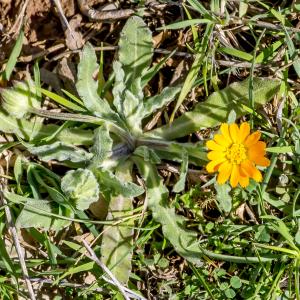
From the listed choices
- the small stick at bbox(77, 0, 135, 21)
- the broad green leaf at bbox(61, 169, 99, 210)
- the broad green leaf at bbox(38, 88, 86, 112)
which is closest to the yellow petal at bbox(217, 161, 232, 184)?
the broad green leaf at bbox(61, 169, 99, 210)

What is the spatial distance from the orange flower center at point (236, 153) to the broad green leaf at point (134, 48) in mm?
827

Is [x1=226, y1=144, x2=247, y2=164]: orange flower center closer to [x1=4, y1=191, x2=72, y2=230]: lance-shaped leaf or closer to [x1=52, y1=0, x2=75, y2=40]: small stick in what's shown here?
[x1=4, y1=191, x2=72, y2=230]: lance-shaped leaf

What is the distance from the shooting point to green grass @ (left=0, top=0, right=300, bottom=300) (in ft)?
11.7

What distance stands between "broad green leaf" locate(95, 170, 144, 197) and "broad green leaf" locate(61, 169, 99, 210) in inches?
4.5

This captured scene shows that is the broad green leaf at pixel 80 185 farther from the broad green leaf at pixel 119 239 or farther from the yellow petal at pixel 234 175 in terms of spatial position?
the yellow petal at pixel 234 175

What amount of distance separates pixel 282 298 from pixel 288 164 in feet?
2.73

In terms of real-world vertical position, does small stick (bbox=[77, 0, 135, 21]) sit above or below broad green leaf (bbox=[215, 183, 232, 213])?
above

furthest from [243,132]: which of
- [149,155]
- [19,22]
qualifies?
[19,22]

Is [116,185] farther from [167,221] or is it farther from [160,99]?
[160,99]

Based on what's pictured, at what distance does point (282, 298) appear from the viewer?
11.9 feet

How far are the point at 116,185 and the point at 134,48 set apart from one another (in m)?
0.88

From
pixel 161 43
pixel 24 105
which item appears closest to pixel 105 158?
pixel 24 105

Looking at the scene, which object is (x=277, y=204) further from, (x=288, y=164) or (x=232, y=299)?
(x=232, y=299)

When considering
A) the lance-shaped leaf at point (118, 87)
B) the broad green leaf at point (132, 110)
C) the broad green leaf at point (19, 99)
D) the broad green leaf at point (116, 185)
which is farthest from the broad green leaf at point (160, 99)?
the broad green leaf at point (19, 99)
